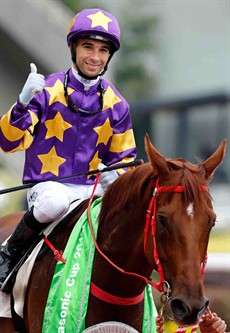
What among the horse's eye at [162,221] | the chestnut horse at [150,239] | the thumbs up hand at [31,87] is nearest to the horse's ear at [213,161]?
the chestnut horse at [150,239]

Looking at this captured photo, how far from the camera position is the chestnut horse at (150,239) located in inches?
131

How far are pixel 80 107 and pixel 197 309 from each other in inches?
51.6

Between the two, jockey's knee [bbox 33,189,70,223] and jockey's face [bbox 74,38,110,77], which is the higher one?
jockey's face [bbox 74,38,110,77]

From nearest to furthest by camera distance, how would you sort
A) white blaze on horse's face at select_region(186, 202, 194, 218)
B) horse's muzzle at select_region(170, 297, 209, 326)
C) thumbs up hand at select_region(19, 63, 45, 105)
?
horse's muzzle at select_region(170, 297, 209, 326) → white blaze on horse's face at select_region(186, 202, 194, 218) → thumbs up hand at select_region(19, 63, 45, 105)

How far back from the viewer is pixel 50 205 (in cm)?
398

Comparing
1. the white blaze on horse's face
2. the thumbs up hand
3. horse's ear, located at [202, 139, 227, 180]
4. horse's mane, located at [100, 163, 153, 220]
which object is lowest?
the white blaze on horse's face

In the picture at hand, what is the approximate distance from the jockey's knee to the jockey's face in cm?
59

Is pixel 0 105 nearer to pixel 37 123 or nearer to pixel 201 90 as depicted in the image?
pixel 201 90

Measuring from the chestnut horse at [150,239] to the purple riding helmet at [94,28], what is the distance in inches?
29.3

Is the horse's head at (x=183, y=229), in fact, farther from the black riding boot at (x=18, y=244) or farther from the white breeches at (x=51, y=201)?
the black riding boot at (x=18, y=244)

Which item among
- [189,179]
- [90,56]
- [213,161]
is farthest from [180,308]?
[90,56]

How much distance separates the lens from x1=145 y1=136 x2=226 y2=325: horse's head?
328cm

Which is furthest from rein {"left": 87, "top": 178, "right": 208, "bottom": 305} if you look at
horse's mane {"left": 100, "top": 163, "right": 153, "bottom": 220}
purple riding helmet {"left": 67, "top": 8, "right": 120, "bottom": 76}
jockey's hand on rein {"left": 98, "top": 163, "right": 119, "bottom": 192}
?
purple riding helmet {"left": 67, "top": 8, "right": 120, "bottom": 76}

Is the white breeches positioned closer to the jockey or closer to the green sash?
the jockey
